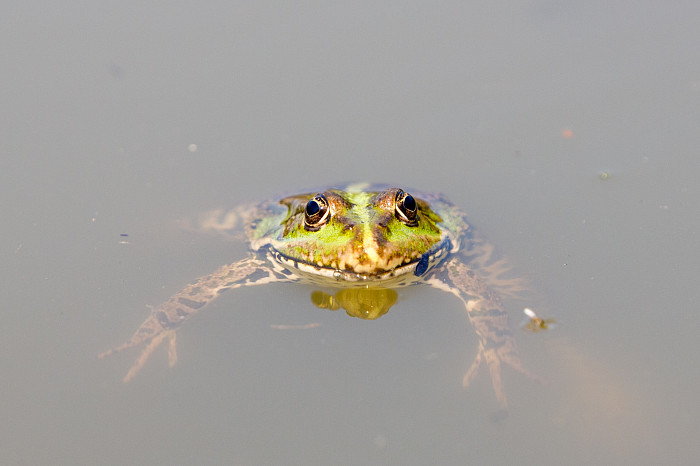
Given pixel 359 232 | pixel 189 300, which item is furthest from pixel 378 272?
pixel 189 300


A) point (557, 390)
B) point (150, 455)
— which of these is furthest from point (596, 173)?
point (150, 455)

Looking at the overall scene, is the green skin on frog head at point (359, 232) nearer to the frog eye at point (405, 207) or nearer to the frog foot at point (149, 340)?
the frog eye at point (405, 207)

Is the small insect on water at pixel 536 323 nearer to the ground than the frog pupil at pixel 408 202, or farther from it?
nearer to the ground

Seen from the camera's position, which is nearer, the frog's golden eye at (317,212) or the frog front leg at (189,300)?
the frog front leg at (189,300)

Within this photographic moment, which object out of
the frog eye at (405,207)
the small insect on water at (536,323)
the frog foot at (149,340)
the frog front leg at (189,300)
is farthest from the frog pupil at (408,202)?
the frog foot at (149,340)

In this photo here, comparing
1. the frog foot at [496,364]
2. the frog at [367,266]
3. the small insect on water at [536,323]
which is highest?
the frog at [367,266]

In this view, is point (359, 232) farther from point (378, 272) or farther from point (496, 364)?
point (496, 364)

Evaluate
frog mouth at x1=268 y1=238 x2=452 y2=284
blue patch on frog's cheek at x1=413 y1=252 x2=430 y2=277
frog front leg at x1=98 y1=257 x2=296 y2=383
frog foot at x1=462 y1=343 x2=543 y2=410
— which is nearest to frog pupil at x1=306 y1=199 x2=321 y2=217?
frog mouth at x1=268 y1=238 x2=452 y2=284
